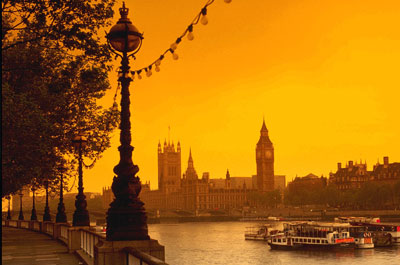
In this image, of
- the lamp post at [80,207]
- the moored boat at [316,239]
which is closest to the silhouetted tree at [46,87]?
the lamp post at [80,207]

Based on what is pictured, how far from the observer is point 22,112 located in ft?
48.9

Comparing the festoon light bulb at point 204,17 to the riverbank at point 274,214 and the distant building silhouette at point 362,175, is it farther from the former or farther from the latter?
the distant building silhouette at point 362,175

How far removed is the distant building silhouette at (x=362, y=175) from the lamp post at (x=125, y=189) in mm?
151769

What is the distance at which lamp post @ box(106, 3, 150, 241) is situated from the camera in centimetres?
997

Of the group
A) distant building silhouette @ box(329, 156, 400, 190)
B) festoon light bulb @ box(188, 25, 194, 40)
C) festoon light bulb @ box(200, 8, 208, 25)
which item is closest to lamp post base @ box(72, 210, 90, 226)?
festoon light bulb @ box(188, 25, 194, 40)

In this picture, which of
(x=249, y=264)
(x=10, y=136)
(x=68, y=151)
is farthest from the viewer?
(x=249, y=264)

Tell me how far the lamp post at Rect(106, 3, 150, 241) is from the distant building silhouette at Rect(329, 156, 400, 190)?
15177 cm

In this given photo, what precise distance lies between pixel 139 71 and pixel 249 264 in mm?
52371

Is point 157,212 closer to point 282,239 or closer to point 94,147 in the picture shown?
point 282,239

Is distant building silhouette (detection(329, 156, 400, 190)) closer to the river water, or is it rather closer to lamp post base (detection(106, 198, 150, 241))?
the river water

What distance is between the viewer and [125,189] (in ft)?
33.1

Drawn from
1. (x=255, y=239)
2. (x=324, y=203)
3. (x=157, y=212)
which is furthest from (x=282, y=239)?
(x=157, y=212)

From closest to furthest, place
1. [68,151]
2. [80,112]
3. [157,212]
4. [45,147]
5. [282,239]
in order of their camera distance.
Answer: [45,147] < [80,112] < [68,151] < [282,239] < [157,212]

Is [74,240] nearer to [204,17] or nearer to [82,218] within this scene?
[82,218]
